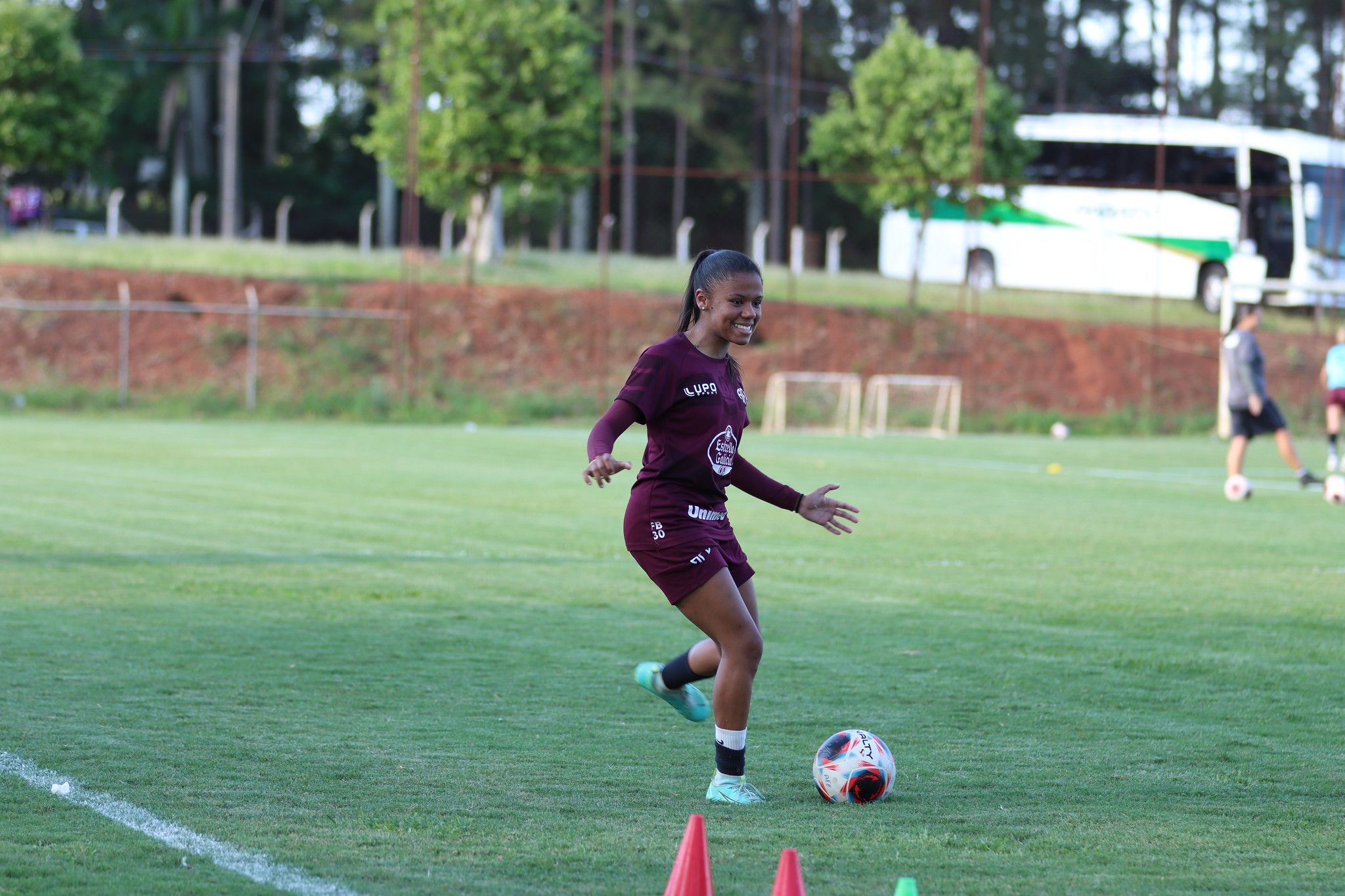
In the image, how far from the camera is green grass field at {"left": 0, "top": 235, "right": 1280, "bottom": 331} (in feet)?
130

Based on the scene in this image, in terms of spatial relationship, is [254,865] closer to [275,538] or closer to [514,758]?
[514,758]

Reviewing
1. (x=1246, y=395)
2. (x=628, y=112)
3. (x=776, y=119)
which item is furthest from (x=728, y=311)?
(x=776, y=119)

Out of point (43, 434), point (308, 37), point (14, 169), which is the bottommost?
point (43, 434)

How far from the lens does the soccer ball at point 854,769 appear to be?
509cm

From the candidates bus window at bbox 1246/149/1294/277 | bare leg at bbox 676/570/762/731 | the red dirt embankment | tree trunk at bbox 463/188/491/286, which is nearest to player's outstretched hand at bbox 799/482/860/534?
bare leg at bbox 676/570/762/731

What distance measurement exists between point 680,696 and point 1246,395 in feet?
43.7

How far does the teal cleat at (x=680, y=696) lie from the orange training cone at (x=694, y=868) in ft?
7.77

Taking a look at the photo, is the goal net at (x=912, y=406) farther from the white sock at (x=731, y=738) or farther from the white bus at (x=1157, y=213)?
the white sock at (x=731, y=738)

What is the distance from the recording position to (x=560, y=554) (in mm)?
11844

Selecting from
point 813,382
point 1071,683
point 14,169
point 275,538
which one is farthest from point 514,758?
point 14,169

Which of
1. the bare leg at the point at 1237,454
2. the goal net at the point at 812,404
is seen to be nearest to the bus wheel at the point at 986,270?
the goal net at the point at 812,404

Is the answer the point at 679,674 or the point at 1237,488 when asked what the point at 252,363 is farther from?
the point at 679,674

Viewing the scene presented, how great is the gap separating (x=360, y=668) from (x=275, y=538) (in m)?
5.26

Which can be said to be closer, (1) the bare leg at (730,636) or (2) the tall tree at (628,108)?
(1) the bare leg at (730,636)
